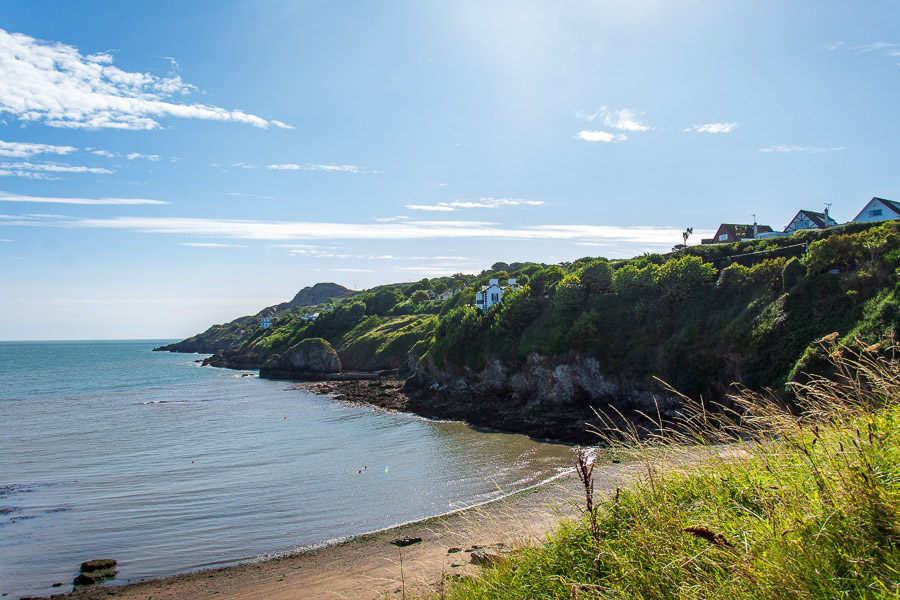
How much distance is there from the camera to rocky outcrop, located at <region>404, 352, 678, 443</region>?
106 feet

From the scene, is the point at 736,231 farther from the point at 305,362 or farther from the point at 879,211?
the point at 305,362

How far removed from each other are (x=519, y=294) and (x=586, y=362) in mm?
12013

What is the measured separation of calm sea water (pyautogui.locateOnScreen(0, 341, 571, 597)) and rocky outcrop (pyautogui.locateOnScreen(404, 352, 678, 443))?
2.85 m

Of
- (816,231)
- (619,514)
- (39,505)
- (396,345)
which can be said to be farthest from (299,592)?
(396,345)

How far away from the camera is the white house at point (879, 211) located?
42.0m

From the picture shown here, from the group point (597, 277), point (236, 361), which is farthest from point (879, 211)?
point (236, 361)

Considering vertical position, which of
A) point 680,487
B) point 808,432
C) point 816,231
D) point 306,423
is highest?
point 816,231

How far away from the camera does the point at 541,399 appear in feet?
125

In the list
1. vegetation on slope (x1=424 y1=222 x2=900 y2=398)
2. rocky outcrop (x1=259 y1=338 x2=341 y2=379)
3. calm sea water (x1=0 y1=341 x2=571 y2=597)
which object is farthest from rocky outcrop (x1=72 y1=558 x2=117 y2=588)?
rocky outcrop (x1=259 y1=338 x2=341 y2=379)

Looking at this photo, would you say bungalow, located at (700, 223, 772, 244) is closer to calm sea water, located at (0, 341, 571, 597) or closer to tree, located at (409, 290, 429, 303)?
calm sea water, located at (0, 341, 571, 597)

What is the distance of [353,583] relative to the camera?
13258mm

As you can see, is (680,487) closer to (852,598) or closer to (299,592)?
(852,598)

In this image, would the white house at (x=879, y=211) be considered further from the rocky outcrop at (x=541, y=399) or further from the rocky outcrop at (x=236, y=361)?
the rocky outcrop at (x=236, y=361)

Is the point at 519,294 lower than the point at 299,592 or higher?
higher
